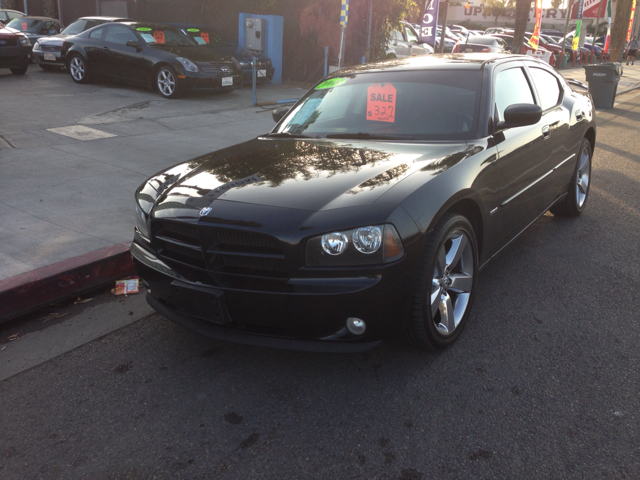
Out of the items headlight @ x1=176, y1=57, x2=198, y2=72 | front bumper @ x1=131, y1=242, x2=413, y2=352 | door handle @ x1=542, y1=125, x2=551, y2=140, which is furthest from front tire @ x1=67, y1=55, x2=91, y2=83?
front bumper @ x1=131, y1=242, x2=413, y2=352

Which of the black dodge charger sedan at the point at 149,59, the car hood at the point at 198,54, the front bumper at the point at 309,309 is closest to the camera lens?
the front bumper at the point at 309,309

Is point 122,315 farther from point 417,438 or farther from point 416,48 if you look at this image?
point 416,48

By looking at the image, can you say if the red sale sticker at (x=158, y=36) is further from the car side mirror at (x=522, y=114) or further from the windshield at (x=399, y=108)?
the car side mirror at (x=522, y=114)

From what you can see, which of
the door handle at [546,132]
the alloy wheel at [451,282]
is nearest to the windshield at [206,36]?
the door handle at [546,132]

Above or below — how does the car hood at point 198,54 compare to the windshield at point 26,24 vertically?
below

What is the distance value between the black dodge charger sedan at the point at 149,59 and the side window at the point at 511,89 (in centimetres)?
900

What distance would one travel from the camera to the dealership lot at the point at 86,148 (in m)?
4.78

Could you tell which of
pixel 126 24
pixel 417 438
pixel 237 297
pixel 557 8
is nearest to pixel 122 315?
pixel 237 297

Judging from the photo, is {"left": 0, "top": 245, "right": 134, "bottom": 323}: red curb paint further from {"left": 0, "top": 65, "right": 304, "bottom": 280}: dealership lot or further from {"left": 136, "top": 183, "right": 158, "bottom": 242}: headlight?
{"left": 136, "top": 183, "right": 158, "bottom": 242}: headlight

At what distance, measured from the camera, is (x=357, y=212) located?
273 centimetres

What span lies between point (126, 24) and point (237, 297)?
39.9ft

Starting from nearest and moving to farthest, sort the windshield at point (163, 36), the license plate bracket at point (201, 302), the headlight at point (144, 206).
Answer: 1. the license plate bracket at point (201, 302)
2. the headlight at point (144, 206)
3. the windshield at point (163, 36)

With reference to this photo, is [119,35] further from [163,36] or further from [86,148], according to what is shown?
[86,148]

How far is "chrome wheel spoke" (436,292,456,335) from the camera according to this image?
127 inches
